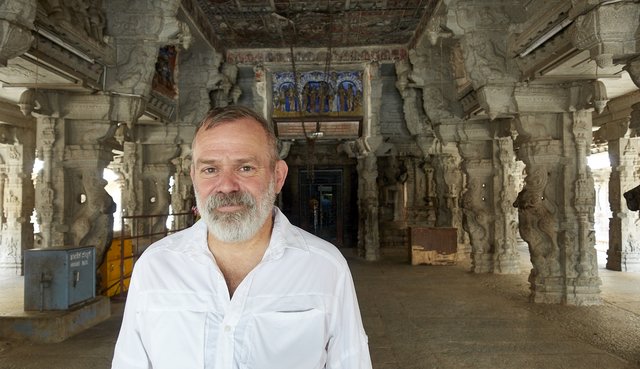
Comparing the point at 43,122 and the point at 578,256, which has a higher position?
the point at 43,122

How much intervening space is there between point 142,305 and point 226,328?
0.33 meters

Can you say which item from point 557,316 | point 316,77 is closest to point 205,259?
point 557,316

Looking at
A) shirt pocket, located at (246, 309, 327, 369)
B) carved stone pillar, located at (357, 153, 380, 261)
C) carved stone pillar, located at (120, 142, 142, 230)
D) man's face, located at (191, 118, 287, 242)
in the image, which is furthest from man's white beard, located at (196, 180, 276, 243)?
carved stone pillar, located at (357, 153, 380, 261)

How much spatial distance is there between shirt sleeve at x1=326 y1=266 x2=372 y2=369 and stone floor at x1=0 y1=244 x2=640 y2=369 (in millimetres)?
3139

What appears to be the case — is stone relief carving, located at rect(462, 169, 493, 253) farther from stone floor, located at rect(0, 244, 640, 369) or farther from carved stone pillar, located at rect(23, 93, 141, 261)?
carved stone pillar, located at rect(23, 93, 141, 261)

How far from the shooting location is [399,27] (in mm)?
10906

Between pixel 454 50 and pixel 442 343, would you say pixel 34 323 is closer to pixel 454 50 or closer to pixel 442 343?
pixel 442 343

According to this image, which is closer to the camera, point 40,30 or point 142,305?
point 142,305

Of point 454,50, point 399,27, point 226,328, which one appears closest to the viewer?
point 226,328

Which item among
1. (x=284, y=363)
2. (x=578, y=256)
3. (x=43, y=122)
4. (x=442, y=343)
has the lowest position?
(x=442, y=343)

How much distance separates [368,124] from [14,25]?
31.0ft

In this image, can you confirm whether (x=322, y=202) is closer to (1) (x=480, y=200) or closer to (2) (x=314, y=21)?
(1) (x=480, y=200)

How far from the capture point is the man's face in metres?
1.64

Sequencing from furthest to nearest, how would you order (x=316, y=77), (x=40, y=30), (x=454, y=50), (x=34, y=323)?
(x=316, y=77)
(x=454, y=50)
(x=34, y=323)
(x=40, y=30)
